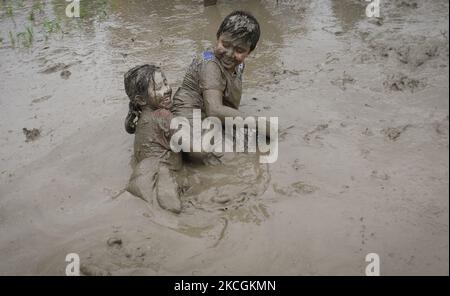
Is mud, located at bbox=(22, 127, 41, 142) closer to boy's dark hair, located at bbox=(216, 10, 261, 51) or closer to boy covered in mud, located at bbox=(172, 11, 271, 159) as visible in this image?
boy covered in mud, located at bbox=(172, 11, 271, 159)

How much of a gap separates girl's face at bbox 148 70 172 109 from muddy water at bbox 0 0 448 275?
22.4 inches

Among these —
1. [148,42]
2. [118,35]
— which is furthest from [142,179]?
[118,35]

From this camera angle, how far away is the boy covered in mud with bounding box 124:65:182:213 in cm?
290

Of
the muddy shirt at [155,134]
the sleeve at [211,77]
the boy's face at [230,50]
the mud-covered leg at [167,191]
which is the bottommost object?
the mud-covered leg at [167,191]

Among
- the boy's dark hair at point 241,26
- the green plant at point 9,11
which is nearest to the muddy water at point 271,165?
the boy's dark hair at point 241,26

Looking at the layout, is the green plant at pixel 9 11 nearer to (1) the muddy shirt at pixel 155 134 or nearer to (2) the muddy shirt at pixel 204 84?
(2) the muddy shirt at pixel 204 84

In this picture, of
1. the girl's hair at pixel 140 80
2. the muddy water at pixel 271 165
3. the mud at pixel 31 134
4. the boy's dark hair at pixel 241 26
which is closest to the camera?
the muddy water at pixel 271 165

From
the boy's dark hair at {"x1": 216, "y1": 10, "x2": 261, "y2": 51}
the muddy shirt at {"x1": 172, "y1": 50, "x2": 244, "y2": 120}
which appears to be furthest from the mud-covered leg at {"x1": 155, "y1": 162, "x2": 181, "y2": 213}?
the boy's dark hair at {"x1": 216, "y1": 10, "x2": 261, "y2": 51}

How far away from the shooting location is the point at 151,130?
3025 millimetres

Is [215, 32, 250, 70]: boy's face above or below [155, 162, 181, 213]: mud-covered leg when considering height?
above

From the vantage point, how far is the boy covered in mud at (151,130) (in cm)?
290

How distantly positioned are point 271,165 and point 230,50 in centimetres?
94

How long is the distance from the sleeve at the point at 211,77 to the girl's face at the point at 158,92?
31 cm
